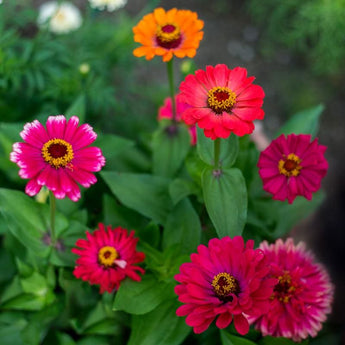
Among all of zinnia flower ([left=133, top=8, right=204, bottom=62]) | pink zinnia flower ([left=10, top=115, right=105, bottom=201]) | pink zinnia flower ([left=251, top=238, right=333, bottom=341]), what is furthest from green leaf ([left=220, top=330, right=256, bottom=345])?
zinnia flower ([left=133, top=8, right=204, bottom=62])

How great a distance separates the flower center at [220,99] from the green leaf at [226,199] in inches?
5.4

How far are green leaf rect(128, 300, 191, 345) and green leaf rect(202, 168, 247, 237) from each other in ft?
0.64

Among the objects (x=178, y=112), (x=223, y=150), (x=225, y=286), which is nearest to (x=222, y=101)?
(x=223, y=150)

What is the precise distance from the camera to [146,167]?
1158mm

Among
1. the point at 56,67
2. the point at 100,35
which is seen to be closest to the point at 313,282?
the point at 56,67

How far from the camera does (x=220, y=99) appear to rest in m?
0.72

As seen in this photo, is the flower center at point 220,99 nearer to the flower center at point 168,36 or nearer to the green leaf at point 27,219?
the flower center at point 168,36

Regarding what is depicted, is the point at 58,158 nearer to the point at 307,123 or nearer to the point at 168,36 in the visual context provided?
the point at 168,36

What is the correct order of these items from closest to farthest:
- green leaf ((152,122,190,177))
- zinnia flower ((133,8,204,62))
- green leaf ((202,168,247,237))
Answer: green leaf ((202,168,247,237)), zinnia flower ((133,8,204,62)), green leaf ((152,122,190,177))

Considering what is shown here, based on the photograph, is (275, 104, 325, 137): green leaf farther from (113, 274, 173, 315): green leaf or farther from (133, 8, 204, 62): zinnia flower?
(113, 274, 173, 315): green leaf

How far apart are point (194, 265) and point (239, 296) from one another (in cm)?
7

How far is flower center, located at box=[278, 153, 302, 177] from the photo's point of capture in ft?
2.64

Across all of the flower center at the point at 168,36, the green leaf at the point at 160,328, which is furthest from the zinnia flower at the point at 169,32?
the green leaf at the point at 160,328

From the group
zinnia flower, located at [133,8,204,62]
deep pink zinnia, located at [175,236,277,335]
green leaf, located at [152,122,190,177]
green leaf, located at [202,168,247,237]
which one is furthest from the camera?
green leaf, located at [152,122,190,177]
